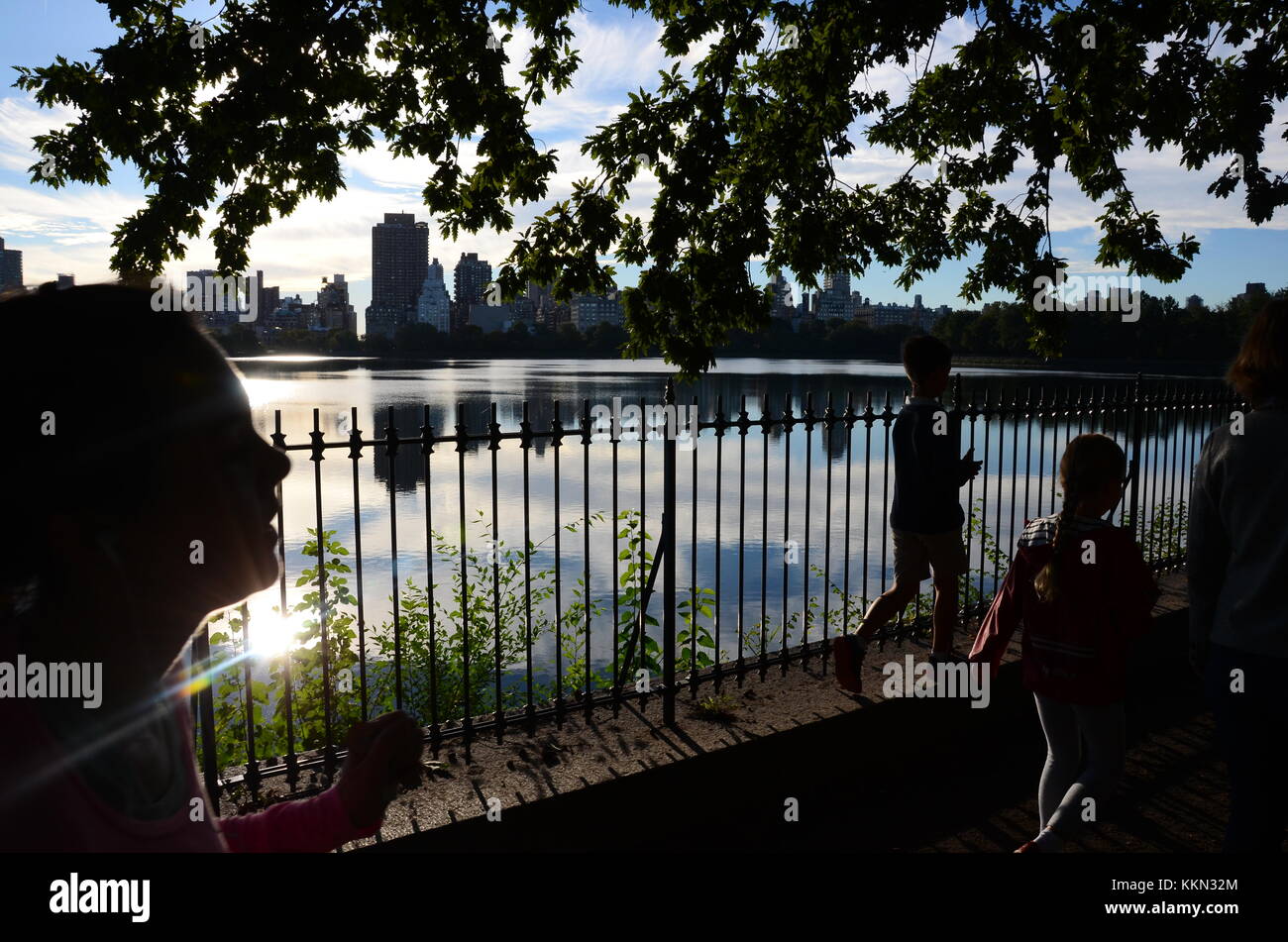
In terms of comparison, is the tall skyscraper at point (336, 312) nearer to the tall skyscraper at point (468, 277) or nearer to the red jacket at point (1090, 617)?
the tall skyscraper at point (468, 277)

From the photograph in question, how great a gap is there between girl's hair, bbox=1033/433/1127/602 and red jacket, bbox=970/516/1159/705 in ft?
0.11

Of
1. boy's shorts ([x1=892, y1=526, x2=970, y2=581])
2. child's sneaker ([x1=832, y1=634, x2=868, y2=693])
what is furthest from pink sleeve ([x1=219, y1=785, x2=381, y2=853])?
boy's shorts ([x1=892, y1=526, x2=970, y2=581])

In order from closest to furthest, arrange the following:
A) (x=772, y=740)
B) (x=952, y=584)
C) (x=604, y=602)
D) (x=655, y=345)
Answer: (x=772, y=740)
(x=952, y=584)
(x=655, y=345)
(x=604, y=602)

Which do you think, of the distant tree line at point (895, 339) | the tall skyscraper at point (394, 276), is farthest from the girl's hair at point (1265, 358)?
the tall skyscraper at point (394, 276)

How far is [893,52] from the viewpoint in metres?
8.94

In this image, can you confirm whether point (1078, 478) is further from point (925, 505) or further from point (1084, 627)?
point (925, 505)

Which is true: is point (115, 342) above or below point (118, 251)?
below

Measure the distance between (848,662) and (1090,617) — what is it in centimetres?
170

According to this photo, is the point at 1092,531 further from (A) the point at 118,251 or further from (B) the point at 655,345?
(A) the point at 118,251

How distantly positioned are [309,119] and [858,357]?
104 meters

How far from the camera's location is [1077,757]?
4.15 metres

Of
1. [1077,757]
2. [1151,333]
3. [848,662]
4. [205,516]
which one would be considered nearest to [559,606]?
[848,662]

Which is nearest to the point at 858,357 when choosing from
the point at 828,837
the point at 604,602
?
the point at 604,602
